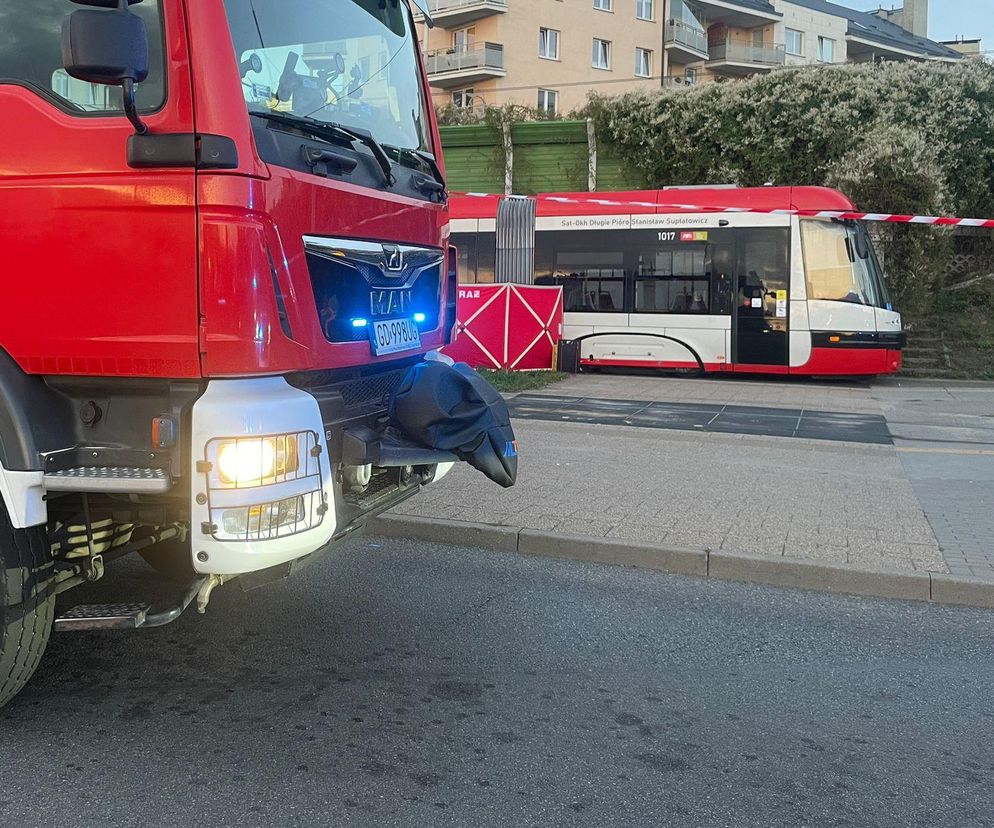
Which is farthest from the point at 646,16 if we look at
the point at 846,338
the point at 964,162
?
the point at 846,338

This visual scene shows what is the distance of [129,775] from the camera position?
3256 millimetres

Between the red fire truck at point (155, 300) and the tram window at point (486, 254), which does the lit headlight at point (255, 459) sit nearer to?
the red fire truck at point (155, 300)

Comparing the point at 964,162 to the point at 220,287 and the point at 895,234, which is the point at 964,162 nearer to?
the point at 895,234

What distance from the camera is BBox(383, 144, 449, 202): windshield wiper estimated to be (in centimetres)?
448

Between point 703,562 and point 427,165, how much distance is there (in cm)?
276

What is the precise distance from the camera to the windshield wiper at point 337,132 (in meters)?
3.59

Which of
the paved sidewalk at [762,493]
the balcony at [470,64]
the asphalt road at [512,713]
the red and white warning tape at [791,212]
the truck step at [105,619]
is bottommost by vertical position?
the asphalt road at [512,713]

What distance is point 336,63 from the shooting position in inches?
163

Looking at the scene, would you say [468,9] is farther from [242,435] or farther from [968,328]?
[242,435]

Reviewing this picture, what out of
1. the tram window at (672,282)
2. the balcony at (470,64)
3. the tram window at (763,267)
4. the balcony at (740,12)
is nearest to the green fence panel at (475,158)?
the tram window at (672,282)

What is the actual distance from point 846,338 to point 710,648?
12.1 metres

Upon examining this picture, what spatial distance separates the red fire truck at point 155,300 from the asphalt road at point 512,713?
19.8 inches

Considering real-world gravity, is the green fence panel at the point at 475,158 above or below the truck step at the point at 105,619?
above

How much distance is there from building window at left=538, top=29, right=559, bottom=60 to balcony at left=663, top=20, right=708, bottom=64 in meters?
6.72
